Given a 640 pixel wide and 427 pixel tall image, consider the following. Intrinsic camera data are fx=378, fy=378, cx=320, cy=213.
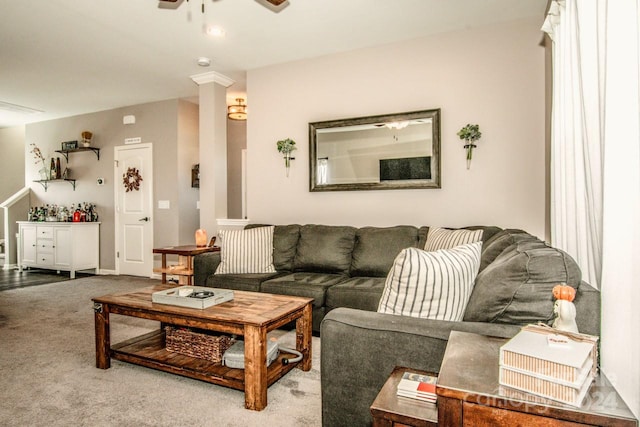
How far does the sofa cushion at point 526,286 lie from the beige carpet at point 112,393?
1.08 m

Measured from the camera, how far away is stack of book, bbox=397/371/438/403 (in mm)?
1082

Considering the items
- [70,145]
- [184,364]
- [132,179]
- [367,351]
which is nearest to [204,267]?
[184,364]

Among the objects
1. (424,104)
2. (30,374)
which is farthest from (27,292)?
(424,104)

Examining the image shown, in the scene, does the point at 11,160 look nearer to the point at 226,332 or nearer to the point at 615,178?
the point at 226,332

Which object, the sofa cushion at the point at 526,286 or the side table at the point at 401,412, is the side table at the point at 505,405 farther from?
the sofa cushion at the point at 526,286

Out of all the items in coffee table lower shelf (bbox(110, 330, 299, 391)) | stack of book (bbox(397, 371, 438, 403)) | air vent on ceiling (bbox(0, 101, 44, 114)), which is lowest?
coffee table lower shelf (bbox(110, 330, 299, 391))

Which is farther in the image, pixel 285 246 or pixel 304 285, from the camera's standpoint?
pixel 285 246

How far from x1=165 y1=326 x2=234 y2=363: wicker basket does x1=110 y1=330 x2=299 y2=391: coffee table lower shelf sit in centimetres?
3

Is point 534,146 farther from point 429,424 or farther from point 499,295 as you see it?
point 429,424

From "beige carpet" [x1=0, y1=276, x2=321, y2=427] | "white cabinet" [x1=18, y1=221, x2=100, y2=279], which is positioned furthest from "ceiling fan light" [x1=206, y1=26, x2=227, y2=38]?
"white cabinet" [x1=18, y1=221, x2=100, y2=279]

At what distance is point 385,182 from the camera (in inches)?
151

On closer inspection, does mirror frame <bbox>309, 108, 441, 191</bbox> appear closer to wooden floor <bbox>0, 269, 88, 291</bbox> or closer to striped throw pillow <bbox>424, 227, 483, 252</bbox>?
striped throw pillow <bbox>424, 227, 483, 252</bbox>

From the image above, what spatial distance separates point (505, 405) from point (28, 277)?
7143 mm

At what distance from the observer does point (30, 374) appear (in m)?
2.41
